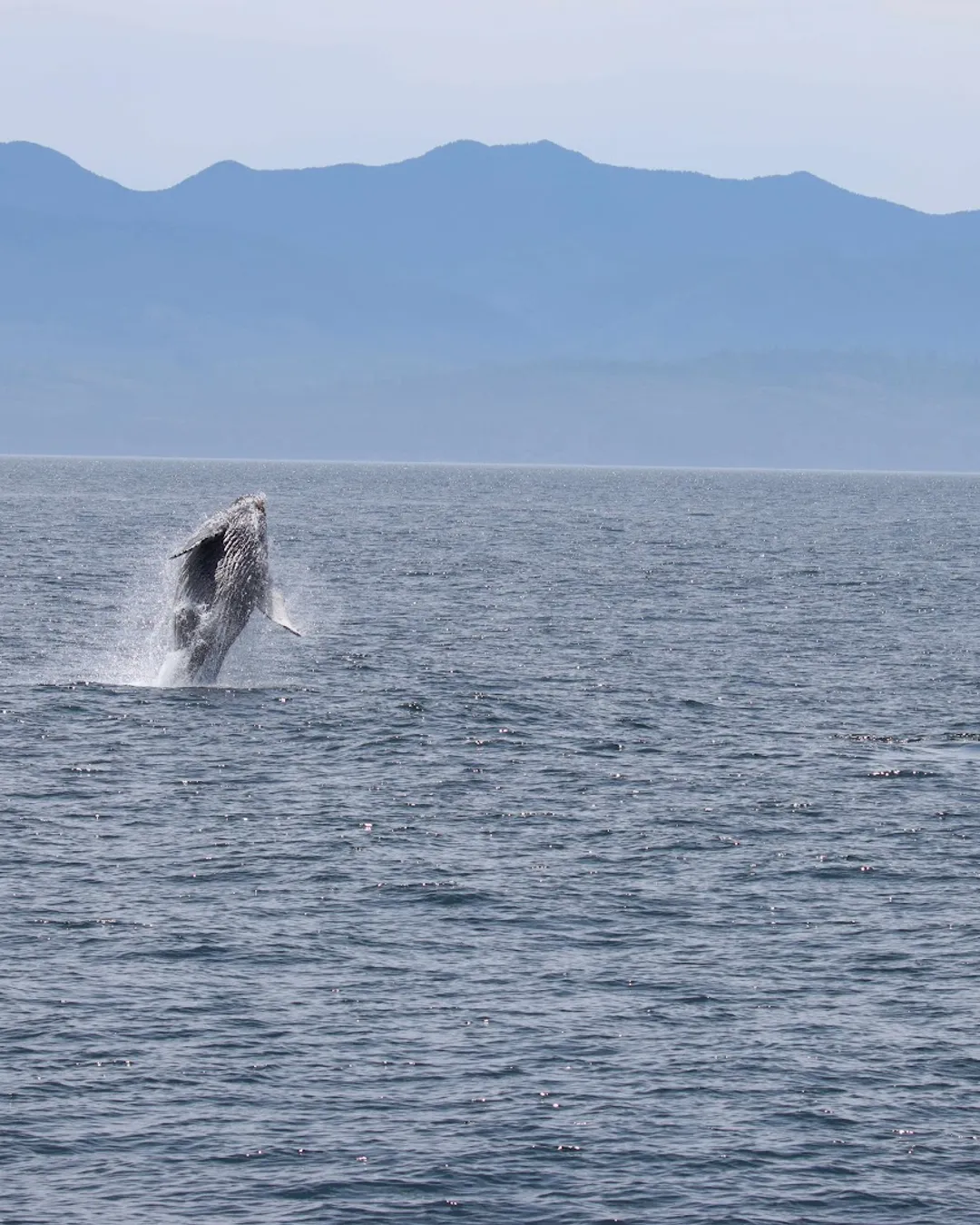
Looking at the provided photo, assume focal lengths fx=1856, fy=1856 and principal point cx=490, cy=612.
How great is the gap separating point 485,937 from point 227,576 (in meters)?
17.8

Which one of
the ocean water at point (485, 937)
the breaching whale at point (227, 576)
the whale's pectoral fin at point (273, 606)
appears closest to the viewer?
the ocean water at point (485, 937)

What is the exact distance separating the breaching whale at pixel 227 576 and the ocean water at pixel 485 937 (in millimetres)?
2771

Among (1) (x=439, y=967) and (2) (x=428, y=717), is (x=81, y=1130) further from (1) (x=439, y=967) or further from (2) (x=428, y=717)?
(2) (x=428, y=717)

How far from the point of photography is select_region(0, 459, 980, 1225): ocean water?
22750 millimetres

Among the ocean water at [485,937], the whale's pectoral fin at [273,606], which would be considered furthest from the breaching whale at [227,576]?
the ocean water at [485,937]

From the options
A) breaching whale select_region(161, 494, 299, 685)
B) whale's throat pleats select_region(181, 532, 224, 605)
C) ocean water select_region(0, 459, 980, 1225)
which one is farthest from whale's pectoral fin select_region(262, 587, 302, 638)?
ocean water select_region(0, 459, 980, 1225)

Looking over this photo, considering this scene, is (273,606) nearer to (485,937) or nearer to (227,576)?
(227,576)

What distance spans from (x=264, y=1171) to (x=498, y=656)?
42.9 m

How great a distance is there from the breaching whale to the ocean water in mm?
2771

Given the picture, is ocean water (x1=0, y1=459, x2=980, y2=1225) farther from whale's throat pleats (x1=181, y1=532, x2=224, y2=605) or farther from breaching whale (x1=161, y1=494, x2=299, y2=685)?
whale's throat pleats (x1=181, y1=532, x2=224, y2=605)

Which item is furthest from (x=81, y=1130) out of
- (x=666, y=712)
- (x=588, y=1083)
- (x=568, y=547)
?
(x=568, y=547)

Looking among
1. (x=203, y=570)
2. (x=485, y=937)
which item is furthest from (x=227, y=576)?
(x=485, y=937)

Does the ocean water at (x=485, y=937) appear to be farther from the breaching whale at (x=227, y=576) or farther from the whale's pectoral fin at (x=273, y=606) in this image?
the whale's pectoral fin at (x=273, y=606)

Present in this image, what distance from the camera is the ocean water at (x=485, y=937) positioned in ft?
74.6
